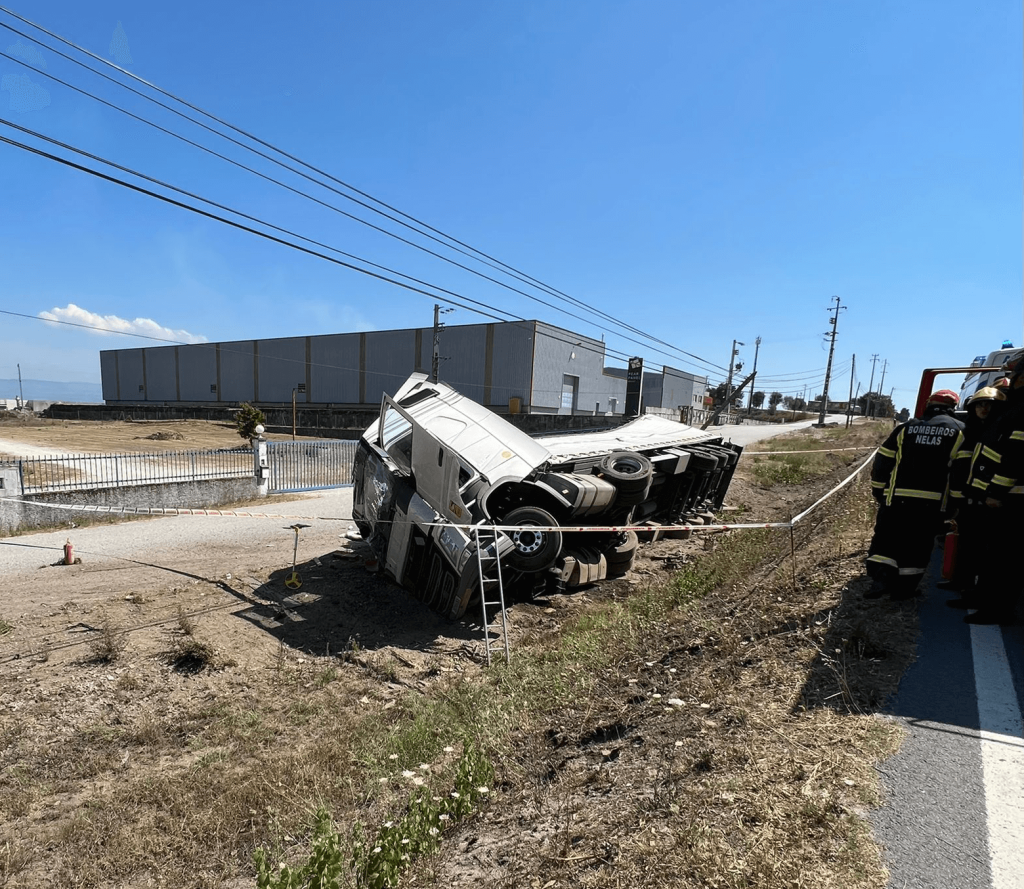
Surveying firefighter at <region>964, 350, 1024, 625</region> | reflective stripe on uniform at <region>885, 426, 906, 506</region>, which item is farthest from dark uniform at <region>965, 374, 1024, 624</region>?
reflective stripe on uniform at <region>885, 426, 906, 506</region>

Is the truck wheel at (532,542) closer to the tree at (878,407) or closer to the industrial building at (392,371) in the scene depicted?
the industrial building at (392,371)

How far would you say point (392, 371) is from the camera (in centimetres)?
5100

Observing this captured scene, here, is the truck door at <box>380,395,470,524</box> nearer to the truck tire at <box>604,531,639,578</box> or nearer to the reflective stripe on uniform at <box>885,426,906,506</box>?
the truck tire at <box>604,531,639,578</box>

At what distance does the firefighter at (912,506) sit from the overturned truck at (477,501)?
2.48m

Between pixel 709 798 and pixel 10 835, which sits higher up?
pixel 709 798

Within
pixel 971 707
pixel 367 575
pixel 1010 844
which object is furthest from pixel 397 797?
pixel 367 575

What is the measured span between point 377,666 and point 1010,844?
467 centimetres

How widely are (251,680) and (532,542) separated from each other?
9.92 ft

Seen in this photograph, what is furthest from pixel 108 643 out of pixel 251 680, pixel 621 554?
pixel 621 554

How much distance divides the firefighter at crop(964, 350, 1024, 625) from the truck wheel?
3.51 m

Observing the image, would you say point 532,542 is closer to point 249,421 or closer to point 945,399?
point 945,399

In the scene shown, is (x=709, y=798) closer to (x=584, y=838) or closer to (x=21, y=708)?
(x=584, y=838)

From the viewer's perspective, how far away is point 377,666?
17.7 ft

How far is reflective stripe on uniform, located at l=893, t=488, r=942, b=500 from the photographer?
4.41 meters
